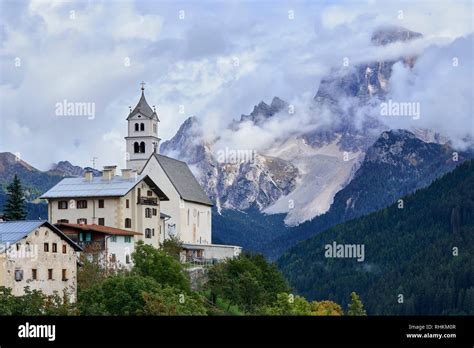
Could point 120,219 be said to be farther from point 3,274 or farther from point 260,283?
point 3,274

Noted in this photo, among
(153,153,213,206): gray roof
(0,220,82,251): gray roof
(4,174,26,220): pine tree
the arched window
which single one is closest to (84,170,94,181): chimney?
(4,174,26,220): pine tree

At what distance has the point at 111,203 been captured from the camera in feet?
330

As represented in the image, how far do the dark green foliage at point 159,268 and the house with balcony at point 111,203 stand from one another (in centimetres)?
584

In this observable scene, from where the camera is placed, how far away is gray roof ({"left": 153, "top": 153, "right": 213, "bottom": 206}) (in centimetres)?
12325

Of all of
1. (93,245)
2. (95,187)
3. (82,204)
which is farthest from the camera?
(95,187)

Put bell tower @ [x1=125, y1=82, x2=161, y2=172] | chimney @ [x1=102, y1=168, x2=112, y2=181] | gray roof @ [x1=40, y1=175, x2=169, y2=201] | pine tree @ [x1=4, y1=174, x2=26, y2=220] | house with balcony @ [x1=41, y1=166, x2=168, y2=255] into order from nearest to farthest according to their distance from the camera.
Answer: house with balcony @ [x1=41, y1=166, x2=168, y2=255] < gray roof @ [x1=40, y1=175, x2=169, y2=201] < pine tree @ [x1=4, y1=174, x2=26, y2=220] < chimney @ [x1=102, y1=168, x2=112, y2=181] < bell tower @ [x1=125, y1=82, x2=161, y2=172]

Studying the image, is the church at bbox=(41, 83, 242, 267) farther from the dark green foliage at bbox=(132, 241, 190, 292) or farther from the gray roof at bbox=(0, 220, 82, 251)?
the gray roof at bbox=(0, 220, 82, 251)

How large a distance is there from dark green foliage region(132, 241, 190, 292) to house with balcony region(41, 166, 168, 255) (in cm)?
584

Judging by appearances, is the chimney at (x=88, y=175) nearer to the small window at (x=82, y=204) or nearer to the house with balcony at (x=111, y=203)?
the house with balcony at (x=111, y=203)

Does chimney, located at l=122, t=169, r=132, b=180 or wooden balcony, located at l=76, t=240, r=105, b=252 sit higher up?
chimney, located at l=122, t=169, r=132, b=180

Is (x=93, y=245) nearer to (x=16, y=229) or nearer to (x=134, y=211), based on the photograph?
(x=16, y=229)

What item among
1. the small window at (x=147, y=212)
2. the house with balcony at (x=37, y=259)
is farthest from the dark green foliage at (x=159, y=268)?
the small window at (x=147, y=212)

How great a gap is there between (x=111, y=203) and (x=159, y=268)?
46.5 ft

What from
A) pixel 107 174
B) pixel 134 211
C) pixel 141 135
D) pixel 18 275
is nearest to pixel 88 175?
pixel 107 174
